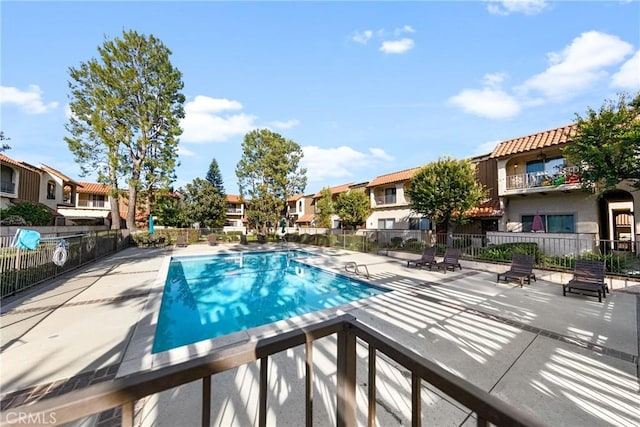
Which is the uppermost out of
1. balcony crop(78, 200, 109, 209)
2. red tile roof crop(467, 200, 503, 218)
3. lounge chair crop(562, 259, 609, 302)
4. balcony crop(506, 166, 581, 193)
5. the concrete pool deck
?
balcony crop(78, 200, 109, 209)

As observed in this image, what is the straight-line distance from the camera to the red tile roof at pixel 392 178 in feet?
71.8

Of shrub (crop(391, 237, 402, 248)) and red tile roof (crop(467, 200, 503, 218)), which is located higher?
red tile roof (crop(467, 200, 503, 218))

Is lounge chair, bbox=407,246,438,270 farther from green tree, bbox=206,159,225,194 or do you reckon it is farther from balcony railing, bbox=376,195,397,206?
green tree, bbox=206,159,225,194

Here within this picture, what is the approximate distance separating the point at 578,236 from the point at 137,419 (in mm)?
17605

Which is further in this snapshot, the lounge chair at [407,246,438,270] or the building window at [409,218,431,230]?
the building window at [409,218,431,230]

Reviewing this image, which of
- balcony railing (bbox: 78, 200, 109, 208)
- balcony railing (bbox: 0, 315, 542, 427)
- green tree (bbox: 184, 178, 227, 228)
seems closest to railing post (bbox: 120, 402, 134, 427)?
balcony railing (bbox: 0, 315, 542, 427)

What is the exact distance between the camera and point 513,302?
7059 mm

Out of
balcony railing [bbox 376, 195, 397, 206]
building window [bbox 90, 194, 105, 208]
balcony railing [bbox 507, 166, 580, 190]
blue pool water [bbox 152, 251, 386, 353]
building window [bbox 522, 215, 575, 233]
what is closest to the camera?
blue pool water [bbox 152, 251, 386, 353]

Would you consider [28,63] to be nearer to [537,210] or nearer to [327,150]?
[537,210]

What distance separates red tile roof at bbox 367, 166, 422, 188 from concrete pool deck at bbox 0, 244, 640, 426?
15010 mm

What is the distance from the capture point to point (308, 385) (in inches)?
70.6

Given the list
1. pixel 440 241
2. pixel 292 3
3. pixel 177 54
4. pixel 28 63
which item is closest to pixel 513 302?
pixel 440 241

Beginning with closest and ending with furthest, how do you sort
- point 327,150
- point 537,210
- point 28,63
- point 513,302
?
point 513,302 → point 28,63 → point 537,210 → point 327,150

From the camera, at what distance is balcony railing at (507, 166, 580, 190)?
40.9ft
